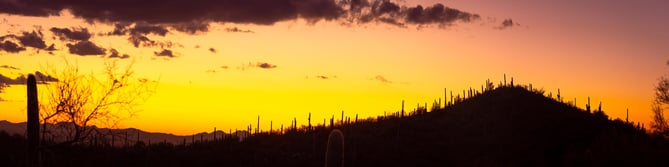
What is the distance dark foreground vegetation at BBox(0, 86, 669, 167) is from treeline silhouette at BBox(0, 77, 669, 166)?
0.29ft

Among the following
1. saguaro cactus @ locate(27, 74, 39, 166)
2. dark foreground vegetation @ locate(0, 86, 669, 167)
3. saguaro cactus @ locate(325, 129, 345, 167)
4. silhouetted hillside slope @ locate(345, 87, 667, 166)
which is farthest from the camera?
dark foreground vegetation @ locate(0, 86, 669, 167)

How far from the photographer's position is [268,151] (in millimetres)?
65875

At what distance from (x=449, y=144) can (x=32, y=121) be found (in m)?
46.7

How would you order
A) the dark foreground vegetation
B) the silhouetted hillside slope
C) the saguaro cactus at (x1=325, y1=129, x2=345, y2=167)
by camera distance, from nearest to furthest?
the saguaro cactus at (x1=325, y1=129, x2=345, y2=167) → the silhouetted hillside slope → the dark foreground vegetation

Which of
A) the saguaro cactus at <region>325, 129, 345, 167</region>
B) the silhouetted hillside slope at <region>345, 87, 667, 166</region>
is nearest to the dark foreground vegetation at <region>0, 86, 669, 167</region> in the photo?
the silhouetted hillside slope at <region>345, 87, 667, 166</region>

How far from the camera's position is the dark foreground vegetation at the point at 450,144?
57.7m

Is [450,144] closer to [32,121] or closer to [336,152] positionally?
[32,121]

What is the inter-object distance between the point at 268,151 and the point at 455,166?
17.1 meters

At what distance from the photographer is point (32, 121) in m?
24.0

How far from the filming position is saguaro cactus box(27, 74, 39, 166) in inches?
942

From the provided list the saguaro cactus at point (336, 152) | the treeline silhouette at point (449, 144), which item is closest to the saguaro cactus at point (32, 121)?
the saguaro cactus at point (336, 152)

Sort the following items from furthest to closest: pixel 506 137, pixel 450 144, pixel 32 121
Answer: pixel 506 137 → pixel 450 144 → pixel 32 121

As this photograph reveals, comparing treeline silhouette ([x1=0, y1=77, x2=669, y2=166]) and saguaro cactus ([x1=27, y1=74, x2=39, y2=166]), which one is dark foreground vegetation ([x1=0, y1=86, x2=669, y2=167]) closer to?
treeline silhouette ([x1=0, y1=77, x2=669, y2=166])

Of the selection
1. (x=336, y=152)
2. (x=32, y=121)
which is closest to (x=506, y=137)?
(x=336, y=152)
